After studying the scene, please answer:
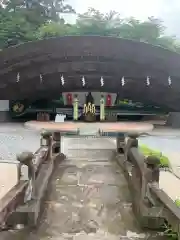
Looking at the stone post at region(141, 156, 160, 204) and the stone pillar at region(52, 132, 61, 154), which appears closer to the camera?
the stone post at region(141, 156, 160, 204)

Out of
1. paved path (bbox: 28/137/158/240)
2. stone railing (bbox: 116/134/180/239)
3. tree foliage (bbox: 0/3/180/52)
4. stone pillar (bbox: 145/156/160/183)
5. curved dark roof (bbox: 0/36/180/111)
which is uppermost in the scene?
tree foliage (bbox: 0/3/180/52)

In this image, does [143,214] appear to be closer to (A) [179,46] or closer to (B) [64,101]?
(B) [64,101]

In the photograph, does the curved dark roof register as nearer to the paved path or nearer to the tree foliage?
the tree foliage

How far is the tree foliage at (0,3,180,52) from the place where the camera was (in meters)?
23.1

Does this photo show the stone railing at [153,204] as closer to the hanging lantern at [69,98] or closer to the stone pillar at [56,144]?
the stone pillar at [56,144]

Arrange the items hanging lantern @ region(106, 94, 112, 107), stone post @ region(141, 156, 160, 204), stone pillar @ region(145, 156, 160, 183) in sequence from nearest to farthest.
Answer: stone pillar @ region(145, 156, 160, 183)
stone post @ region(141, 156, 160, 204)
hanging lantern @ region(106, 94, 112, 107)

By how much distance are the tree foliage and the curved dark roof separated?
6.11 m

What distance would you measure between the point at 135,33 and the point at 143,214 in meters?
21.7

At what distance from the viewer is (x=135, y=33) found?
24.2 m

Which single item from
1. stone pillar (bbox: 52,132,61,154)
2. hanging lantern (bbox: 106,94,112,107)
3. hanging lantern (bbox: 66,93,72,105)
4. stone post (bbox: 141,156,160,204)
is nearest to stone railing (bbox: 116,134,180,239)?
stone post (bbox: 141,156,160,204)

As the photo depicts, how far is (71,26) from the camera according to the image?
80.6 ft

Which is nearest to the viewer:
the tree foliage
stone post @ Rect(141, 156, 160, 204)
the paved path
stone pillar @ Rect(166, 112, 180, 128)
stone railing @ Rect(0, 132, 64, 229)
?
stone railing @ Rect(0, 132, 64, 229)

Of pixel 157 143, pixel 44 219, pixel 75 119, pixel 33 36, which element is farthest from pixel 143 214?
pixel 33 36

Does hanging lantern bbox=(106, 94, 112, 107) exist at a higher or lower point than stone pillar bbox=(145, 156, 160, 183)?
→ higher
